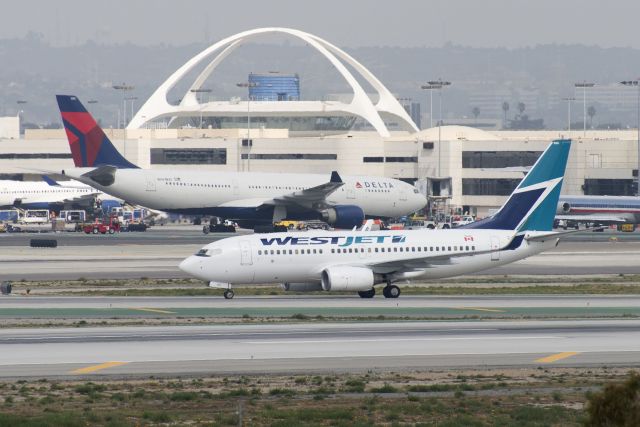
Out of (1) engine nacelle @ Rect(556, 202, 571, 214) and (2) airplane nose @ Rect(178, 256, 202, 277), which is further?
(1) engine nacelle @ Rect(556, 202, 571, 214)

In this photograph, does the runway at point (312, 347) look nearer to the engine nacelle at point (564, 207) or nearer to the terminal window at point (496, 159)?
the engine nacelle at point (564, 207)

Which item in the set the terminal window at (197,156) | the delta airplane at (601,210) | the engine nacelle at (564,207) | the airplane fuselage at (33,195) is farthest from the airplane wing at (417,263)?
the terminal window at (197,156)

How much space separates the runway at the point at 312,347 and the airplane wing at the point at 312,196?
60.5 m

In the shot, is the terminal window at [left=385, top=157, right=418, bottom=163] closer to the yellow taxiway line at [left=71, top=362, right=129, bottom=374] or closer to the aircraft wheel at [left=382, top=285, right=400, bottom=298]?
the aircraft wheel at [left=382, top=285, right=400, bottom=298]

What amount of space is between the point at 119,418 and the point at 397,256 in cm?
3101

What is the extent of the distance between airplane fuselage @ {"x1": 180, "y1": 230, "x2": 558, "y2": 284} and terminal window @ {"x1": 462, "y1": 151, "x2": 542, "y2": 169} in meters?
103

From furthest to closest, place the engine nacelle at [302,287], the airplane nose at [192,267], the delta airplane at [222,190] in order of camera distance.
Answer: the delta airplane at [222,190], the engine nacelle at [302,287], the airplane nose at [192,267]

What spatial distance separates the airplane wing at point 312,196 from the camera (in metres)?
108

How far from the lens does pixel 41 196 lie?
5758 inches

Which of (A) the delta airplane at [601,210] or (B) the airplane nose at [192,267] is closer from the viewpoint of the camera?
(B) the airplane nose at [192,267]

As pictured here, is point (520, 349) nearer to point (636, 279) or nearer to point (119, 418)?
point (119, 418)

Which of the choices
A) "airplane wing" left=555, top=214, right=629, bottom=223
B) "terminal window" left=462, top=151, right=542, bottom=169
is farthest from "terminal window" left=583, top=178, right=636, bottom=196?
"airplane wing" left=555, top=214, right=629, bottom=223

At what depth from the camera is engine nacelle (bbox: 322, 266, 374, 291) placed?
56.8 m

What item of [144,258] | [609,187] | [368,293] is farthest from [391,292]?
[609,187]
